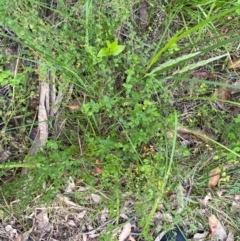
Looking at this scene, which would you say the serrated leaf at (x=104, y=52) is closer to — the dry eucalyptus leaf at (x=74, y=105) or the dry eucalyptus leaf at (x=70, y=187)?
the dry eucalyptus leaf at (x=74, y=105)

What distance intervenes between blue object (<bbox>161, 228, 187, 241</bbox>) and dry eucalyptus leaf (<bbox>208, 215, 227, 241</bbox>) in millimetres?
159

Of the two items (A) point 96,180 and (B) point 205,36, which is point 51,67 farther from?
(B) point 205,36

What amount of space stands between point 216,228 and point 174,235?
0.24 meters

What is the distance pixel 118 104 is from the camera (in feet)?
6.77

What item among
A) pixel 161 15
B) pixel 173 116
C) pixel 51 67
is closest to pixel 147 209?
pixel 173 116

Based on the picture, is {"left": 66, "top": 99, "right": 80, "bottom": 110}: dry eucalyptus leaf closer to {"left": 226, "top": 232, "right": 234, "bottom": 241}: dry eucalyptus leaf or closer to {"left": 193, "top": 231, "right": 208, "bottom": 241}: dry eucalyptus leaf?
{"left": 193, "top": 231, "right": 208, "bottom": 241}: dry eucalyptus leaf

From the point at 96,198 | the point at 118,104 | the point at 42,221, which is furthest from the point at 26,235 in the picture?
the point at 118,104

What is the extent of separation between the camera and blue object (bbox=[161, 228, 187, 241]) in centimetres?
215

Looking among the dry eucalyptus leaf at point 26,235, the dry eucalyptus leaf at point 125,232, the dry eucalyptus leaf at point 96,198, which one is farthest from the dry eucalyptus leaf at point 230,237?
the dry eucalyptus leaf at point 26,235

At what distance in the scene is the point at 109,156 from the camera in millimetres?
1983

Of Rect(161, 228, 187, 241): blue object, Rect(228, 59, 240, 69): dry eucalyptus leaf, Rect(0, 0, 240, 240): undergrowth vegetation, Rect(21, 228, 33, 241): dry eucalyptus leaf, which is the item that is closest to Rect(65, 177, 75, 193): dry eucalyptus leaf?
Rect(0, 0, 240, 240): undergrowth vegetation

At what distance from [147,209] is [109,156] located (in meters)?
0.35

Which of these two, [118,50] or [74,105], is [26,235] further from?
[118,50]

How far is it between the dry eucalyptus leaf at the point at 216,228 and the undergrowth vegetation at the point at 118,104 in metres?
0.14
